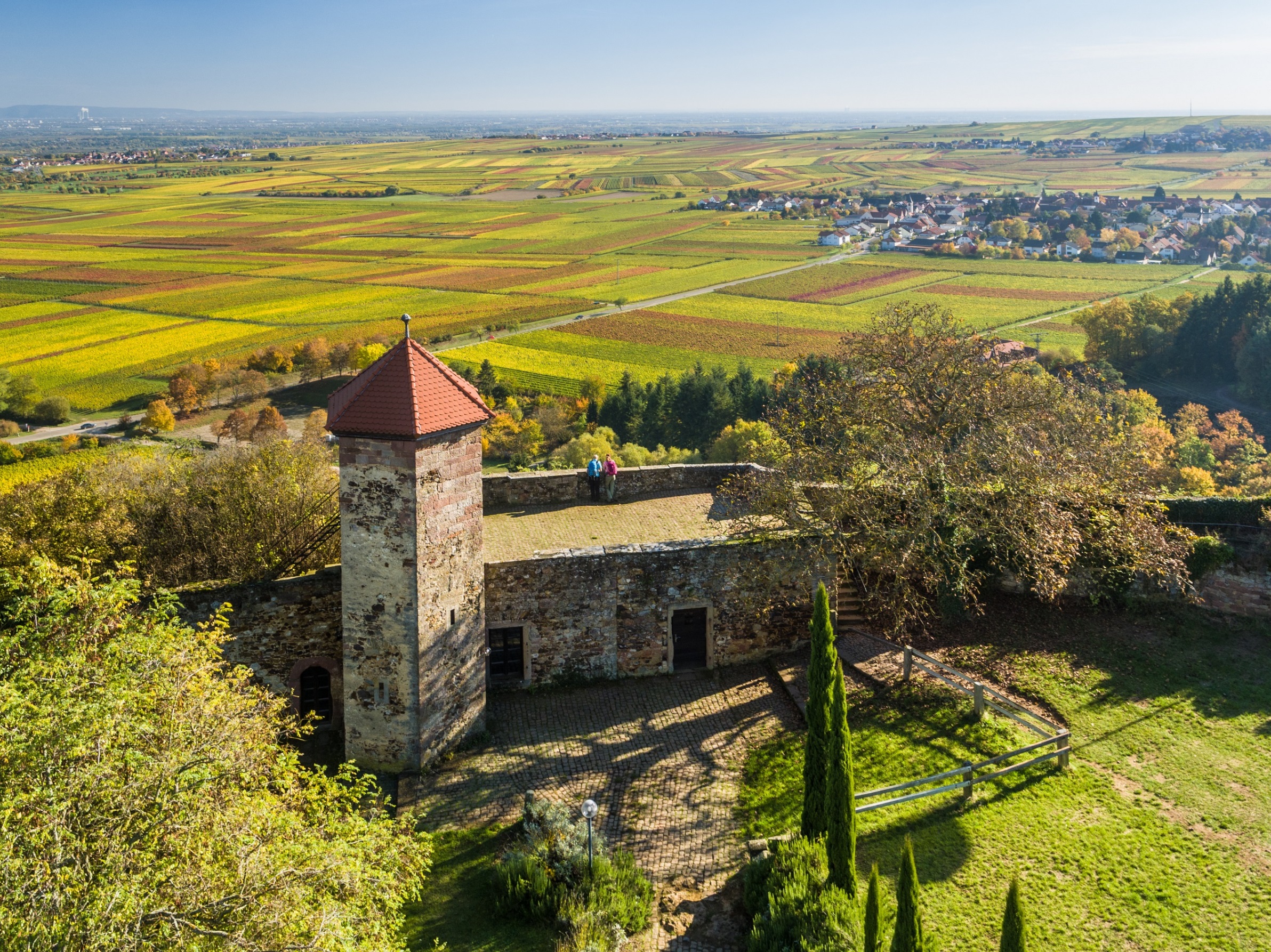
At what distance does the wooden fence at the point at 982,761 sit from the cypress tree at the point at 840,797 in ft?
A: 5.48

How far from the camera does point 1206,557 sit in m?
21.8

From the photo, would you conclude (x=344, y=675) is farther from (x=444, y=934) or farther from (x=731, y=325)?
(x=731, y=325)

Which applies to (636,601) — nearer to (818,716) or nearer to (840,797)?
(818,716)

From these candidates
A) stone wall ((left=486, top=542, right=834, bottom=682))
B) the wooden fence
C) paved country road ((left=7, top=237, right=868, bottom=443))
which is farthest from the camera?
paved country road ((left=7, top=237, right=868, bottom=443))

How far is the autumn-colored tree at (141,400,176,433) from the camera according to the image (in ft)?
207

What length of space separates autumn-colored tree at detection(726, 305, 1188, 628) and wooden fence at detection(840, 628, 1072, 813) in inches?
67.1

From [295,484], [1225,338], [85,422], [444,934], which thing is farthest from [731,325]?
[444,934]

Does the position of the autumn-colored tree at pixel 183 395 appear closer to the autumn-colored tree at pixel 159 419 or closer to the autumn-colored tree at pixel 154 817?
the autumn-colored tree at pixel 159 419

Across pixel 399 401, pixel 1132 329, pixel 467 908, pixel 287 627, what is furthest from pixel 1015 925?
pixel 1132 329

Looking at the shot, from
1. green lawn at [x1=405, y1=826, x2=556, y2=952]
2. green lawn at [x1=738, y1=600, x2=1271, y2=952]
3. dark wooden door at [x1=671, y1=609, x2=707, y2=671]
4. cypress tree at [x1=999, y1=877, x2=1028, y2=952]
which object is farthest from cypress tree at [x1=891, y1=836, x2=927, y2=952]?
dark wooden door at [x1=671, y1=609, x2=707, y2=671]

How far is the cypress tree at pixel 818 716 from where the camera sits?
13648 mm

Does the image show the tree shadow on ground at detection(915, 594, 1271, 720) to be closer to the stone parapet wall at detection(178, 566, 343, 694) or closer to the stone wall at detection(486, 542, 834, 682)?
the stone wall at detection(486, 542, 834, 682)

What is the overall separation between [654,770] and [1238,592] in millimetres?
14162

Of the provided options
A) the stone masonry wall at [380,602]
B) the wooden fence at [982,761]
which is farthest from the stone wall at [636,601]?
the wooden fence at [982,761]
